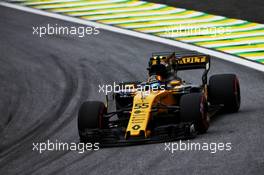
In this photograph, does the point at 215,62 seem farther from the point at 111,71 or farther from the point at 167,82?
the point at 167,82

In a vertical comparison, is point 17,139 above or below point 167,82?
below

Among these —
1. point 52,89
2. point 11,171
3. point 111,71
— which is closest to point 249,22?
point 111,71

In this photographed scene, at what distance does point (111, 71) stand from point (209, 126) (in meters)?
6.60

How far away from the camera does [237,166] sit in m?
11.2

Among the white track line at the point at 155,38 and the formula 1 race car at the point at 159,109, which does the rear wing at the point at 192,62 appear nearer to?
the formula 1 race car at the point at 159,109

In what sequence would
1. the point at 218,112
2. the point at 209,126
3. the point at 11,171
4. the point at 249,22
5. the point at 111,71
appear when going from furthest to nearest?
the point at 249,22 < the point at 111,71 < the point at 218,112 < the point at 209,126 < the point at 11,171

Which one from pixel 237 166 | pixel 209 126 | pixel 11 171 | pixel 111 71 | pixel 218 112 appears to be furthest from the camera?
pixel 111 71
